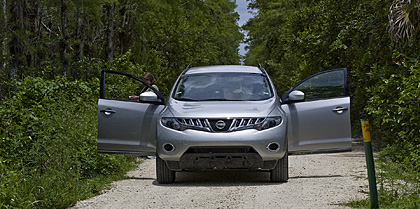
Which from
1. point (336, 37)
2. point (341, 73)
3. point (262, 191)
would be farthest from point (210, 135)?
point (336, 37)

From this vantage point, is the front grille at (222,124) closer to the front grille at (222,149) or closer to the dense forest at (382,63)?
the front grille at (222,149)

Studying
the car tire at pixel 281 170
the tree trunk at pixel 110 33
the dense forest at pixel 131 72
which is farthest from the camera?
the tree trunk at pixel 110 33

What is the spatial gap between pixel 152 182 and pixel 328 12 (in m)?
12.2

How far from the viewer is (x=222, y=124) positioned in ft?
30.6

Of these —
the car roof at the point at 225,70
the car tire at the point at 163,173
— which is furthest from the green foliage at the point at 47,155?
the car roof at the point at 225,70

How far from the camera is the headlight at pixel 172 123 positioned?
945 centimetres

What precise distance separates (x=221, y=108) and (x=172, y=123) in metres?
0.75

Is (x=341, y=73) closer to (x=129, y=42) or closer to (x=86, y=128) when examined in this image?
(x=86, y=128)

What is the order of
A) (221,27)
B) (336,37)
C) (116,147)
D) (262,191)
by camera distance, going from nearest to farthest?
(262,191) < (116,147) < (336,37) < (221,27)

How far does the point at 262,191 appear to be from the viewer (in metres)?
8.91

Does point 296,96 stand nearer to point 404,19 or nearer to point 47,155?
point 47,155

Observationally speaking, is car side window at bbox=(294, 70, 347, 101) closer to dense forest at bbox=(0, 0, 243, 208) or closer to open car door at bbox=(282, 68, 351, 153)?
open car door at bbox=(282, 68, 351, 153)

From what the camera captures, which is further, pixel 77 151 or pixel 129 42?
pixel 129 42

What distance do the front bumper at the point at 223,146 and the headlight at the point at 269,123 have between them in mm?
67
